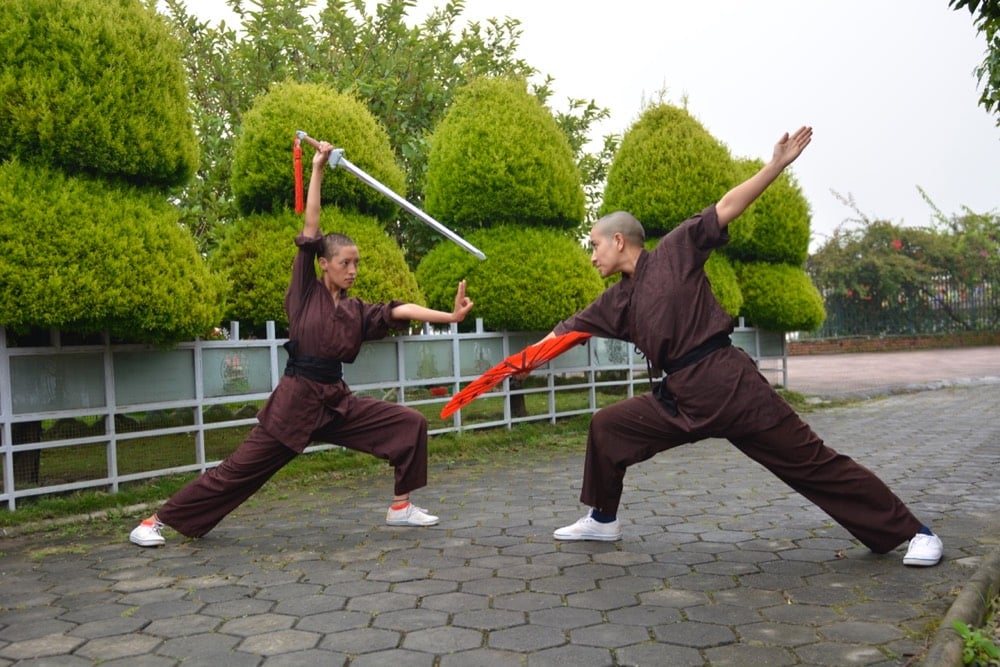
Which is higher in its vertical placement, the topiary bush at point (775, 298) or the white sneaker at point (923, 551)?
the topiary bush at point (775, 298)

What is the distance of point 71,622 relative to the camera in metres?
3.85

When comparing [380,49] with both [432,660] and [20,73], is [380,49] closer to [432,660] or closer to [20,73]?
[20,73]

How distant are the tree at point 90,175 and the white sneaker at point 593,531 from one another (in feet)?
11.1

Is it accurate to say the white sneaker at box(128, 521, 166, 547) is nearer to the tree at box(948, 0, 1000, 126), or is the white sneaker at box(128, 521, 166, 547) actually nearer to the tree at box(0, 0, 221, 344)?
the tree at box(0, 0, 221, 344)

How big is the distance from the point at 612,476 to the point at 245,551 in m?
2.13

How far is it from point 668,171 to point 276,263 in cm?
596

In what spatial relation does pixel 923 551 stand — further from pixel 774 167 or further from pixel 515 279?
pixel 515 279

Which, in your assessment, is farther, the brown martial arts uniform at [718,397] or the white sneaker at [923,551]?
the brown martial arts uniform at [718,397]

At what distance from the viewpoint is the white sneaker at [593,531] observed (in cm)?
498

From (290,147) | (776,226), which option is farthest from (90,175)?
(776,226)

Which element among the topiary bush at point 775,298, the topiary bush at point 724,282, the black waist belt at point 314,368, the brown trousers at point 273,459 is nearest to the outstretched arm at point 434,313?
the black waist belt at point 314,368

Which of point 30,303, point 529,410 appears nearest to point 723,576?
point 30,303

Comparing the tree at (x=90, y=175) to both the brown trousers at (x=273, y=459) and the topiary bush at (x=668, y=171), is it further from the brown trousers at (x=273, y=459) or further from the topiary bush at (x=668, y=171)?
the topiary bush at (x=668, y=171)

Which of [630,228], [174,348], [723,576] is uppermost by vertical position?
[630,228]
